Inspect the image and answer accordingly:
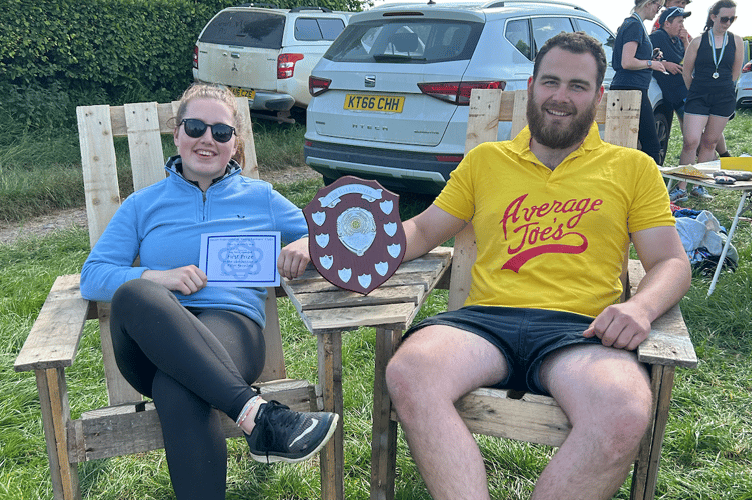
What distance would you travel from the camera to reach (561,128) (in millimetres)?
2211

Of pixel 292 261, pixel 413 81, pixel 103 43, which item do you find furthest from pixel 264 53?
pixel 292 261

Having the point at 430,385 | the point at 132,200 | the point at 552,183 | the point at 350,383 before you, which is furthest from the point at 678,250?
the point at 132,200

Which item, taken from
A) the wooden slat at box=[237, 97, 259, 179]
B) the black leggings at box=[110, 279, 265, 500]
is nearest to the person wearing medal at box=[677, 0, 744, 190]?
the wooden slat at box=[237, 97, 259, 179]

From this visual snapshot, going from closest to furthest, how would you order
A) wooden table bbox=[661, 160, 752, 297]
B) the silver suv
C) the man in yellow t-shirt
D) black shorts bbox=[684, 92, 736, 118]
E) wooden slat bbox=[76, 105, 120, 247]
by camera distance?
1. the man in yellow t-shirt
2. wooden slat bbox=[76, 105, 120, 247]
3. wooden table bbox=[661, 160, 752, 297]
4. the silver suv
5. black shorts bbox=[684, 92, 736, 118]

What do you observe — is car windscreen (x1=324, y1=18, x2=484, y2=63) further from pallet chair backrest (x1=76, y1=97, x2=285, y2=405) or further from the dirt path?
the dirt path

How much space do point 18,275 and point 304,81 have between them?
495 cm

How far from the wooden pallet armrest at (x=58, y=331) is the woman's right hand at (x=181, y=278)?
9.9 inches

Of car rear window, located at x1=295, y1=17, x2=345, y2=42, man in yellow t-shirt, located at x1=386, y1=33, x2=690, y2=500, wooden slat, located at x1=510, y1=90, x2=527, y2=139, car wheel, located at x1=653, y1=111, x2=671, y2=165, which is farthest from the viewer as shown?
car rear window, located at x1=295, y1=17, x2=345, y2=42

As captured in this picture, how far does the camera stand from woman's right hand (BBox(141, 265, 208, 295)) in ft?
6.77

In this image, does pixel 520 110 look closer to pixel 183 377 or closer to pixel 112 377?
pixel 183 377

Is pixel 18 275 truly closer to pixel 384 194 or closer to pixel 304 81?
pixel 384 194

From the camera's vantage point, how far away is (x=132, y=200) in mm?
2264

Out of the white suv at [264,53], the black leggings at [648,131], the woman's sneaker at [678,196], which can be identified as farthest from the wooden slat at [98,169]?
the white suv at [264,53]

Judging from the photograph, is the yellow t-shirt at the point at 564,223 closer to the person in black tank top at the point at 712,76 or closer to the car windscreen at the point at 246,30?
the person in black tank top at the point at 712,76
